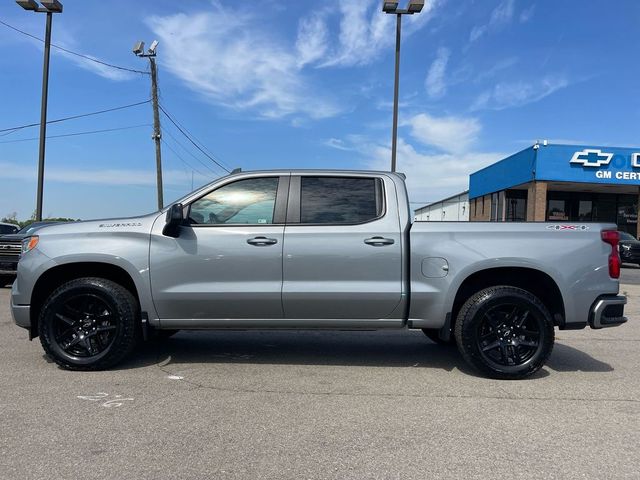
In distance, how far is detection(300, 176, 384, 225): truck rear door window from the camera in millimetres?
5133

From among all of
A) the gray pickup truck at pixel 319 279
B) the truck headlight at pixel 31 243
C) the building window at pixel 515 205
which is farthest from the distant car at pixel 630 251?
the truck headlight at pixel 31 243

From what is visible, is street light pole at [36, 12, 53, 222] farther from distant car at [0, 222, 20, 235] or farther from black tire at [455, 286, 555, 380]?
black tire at [455, 286, 555, 380]

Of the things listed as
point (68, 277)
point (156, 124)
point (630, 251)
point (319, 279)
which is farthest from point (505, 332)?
point (156, 124)

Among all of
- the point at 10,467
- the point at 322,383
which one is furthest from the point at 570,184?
the point at 10,467

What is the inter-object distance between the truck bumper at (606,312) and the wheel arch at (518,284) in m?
0.27

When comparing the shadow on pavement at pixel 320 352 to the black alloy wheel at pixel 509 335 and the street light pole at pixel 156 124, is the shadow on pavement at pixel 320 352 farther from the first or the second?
the street light pole at pixel 156 124

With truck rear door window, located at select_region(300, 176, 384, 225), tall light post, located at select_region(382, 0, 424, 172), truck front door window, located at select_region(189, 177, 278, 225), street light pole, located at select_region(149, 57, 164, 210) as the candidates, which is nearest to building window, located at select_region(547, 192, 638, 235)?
tall light post, located at select_region(382, 0, 424, 172)

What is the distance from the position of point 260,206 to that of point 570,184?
2510 cm

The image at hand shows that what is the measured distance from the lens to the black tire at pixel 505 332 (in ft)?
16.2

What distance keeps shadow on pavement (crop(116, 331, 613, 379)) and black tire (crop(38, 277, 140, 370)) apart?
36cm

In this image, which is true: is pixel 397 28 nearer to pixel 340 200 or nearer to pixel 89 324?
pixel 340 200

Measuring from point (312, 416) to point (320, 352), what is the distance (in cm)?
206

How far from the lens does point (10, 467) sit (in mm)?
3076

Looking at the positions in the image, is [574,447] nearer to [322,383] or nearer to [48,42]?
[322,383]
